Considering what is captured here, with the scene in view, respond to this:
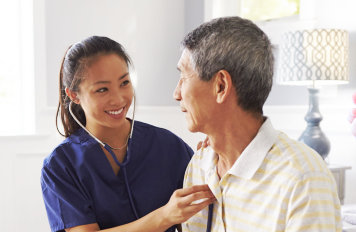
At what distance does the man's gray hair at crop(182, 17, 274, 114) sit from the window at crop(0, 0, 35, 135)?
2.32 metres

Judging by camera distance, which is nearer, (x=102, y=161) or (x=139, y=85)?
(x=102, y=161)

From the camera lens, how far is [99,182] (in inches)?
58.5

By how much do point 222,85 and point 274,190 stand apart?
10.8 inches

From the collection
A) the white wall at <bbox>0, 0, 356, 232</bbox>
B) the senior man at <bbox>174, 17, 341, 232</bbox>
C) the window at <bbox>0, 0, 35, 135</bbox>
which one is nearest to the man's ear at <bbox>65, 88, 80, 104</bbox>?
the senior man at <bbox>174, 17, 341, 232</bbox>

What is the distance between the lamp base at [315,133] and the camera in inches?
95.7

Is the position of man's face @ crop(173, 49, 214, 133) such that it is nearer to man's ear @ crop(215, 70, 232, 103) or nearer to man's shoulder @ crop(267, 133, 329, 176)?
man's ear @ crop(215, 70, 232, 103)

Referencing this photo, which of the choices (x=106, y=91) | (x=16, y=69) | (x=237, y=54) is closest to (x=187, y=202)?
(x=237, y=54)

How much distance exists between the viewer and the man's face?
1185 millimetres

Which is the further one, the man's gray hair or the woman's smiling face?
the woman's smiling face

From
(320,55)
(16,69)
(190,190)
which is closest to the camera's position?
(190,190)

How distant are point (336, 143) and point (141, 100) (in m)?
1.39

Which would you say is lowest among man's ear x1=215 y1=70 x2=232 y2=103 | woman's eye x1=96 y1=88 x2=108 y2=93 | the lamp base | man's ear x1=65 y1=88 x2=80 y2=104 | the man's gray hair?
the lamp base

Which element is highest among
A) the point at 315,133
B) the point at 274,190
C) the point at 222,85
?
the point at 222,85

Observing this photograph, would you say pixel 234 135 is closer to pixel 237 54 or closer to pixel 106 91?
pixel 237 54
